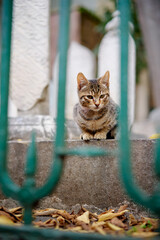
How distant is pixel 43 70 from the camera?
3271 mm

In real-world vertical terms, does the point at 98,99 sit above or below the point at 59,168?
above

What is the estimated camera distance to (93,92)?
2.08m

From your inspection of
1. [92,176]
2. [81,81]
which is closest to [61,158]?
→ [92,176]

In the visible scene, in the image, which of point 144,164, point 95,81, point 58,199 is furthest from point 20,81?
point 144,164

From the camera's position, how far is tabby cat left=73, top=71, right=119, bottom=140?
208cm

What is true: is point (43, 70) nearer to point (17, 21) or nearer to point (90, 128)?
point (17, 21)

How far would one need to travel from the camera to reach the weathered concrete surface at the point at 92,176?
171 cm

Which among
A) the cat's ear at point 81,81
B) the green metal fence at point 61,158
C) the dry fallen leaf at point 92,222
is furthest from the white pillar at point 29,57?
the green metal fence at point 61,158

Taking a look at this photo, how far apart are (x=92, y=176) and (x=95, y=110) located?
0.55m

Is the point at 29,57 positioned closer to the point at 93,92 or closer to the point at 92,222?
the point at 93,92

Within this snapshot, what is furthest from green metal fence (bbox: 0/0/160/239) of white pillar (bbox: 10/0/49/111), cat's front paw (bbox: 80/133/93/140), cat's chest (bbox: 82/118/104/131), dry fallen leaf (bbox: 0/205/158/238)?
white pillar (bbox: 10/0/49/111)

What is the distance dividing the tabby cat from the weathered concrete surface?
31 centimetres

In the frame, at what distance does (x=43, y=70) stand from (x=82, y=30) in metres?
5.92

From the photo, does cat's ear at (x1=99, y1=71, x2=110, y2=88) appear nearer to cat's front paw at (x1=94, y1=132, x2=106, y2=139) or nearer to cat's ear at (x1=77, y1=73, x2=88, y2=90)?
cat's ear at (x1=77, y1=73, x2=88, y2=90)
